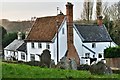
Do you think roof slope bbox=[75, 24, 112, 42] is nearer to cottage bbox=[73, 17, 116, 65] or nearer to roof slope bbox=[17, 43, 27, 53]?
cottage bbox=[73, 17, 116, 65]

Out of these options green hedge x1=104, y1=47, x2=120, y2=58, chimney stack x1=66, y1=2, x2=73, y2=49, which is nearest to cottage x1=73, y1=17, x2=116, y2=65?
chimney stack x1=66, y1=2, x2=73, y2=49

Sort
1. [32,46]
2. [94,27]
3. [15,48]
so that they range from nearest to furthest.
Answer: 1. [32,46]
2. [94,27]
3. [15,48]

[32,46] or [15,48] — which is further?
[15,48]

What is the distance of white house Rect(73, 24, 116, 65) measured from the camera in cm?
4572

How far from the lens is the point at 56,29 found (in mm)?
43000

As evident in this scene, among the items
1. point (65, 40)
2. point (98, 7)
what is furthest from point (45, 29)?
point (98, 7)

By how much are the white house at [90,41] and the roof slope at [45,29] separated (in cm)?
338

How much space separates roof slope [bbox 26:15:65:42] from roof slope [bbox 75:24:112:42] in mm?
4865

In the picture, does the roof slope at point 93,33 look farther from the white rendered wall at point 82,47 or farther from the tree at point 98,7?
the tree at point 98,7

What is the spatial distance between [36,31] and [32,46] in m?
2.68

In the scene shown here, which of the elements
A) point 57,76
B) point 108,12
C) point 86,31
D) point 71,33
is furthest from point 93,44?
point 57,76

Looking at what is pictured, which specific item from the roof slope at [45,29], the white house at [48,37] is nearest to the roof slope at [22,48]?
the white house at [48,37]

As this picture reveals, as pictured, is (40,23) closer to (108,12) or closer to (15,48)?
(15,48)

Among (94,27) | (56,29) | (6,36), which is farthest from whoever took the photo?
(6,36)
